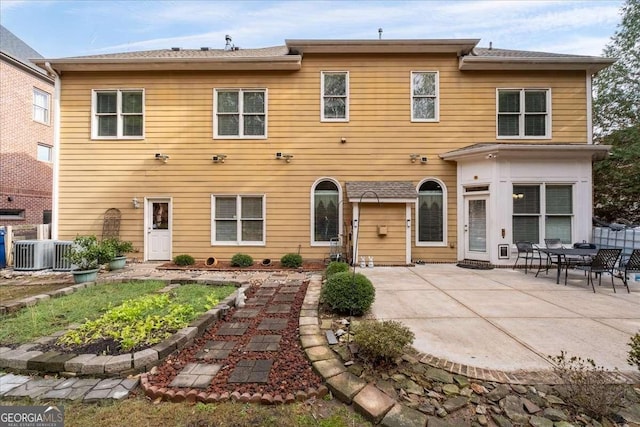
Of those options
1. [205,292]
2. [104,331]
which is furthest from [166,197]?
[104,331]

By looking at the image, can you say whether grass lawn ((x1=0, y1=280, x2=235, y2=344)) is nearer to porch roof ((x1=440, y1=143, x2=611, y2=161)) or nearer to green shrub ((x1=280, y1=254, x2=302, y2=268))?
green shrub ((x1=280, y1=254, x2=302, y2=268))

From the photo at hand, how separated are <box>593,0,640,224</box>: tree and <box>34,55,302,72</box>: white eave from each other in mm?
11699

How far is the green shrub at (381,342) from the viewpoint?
273 cm

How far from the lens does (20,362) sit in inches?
117

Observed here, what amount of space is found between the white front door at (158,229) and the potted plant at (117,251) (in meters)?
0.62

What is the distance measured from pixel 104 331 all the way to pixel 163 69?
828cm

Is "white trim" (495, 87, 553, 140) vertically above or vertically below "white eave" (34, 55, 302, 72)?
below

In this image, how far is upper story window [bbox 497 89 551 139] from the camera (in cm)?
887

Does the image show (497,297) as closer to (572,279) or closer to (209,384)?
(572,279)

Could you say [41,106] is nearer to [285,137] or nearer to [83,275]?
[83,275]

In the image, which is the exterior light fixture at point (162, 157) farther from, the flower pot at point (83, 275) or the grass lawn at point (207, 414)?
the grass lawn at point (207, 414)

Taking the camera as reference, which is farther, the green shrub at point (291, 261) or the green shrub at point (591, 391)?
the green shrub at point (291, 261)

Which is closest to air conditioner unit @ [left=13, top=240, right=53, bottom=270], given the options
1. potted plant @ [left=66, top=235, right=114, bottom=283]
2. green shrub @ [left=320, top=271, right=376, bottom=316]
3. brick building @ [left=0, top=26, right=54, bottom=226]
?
potted plant @ [left=66, top=235, right=114, bottom=283]

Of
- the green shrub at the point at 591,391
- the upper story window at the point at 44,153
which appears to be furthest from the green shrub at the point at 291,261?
the upper story window at the point at 44,153
